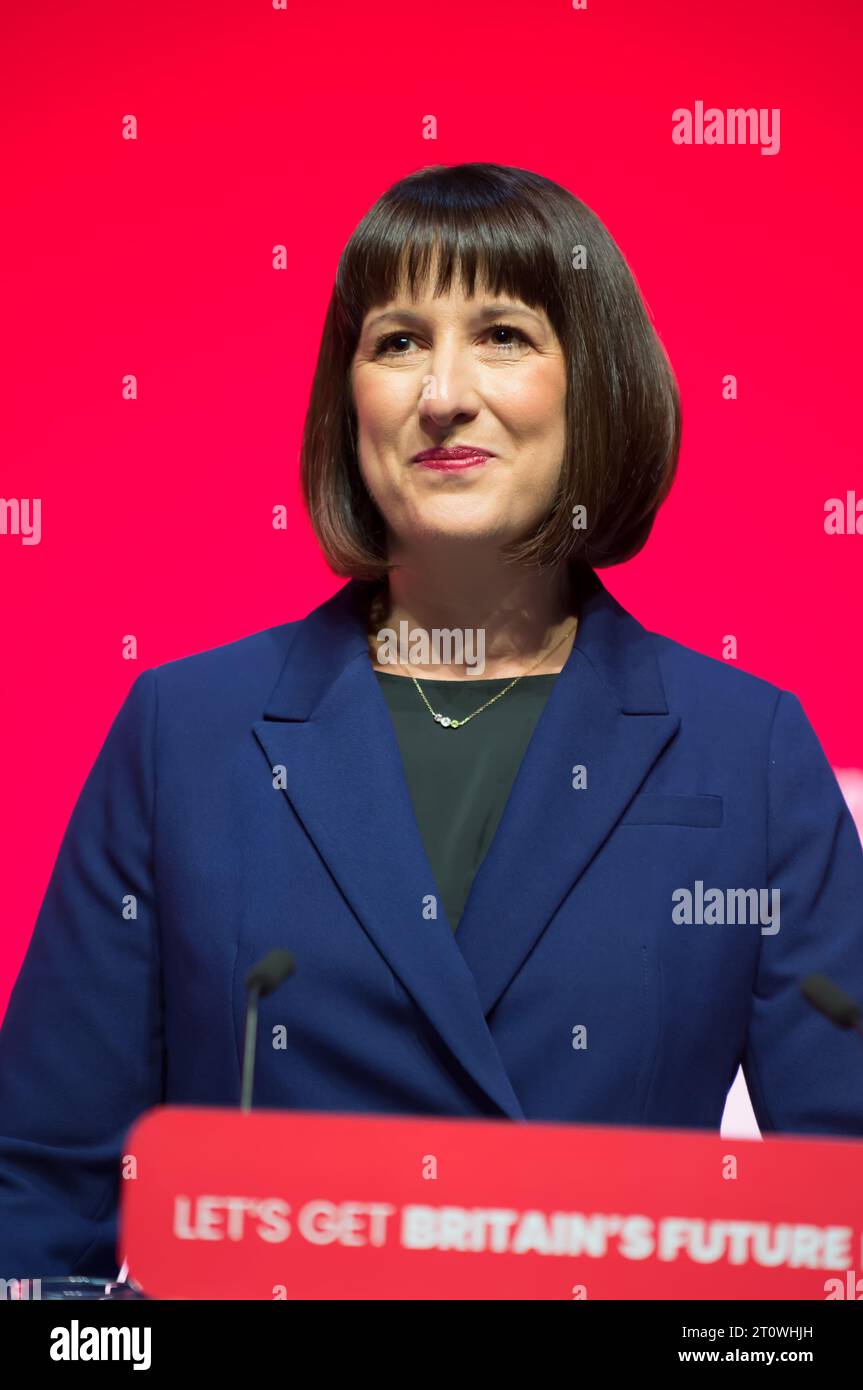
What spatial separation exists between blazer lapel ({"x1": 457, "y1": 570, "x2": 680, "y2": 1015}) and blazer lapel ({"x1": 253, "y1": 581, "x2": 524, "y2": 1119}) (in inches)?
1.6

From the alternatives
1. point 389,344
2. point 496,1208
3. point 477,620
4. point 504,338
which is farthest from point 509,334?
point 496,1208

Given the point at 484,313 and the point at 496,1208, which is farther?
→ the point at 484,313

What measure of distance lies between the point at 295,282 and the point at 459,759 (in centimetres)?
73

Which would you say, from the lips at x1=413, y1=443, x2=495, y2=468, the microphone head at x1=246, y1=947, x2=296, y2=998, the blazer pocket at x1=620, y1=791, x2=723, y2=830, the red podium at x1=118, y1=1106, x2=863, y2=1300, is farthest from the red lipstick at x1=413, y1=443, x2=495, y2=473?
the red podium at x1=118, y1=1106, x2=863, y2=1300

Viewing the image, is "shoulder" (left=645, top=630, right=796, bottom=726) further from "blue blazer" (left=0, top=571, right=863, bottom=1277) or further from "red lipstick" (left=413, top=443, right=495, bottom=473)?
"red lipstick" (left=413, top=443, right=495, bottom=473)

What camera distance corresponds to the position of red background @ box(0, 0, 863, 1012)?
1.94 metres

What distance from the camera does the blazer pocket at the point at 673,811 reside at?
5.01 ft

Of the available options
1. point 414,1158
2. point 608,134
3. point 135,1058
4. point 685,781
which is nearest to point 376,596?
point 685,781

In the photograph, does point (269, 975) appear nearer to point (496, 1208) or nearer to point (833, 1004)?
point (496, 1208)

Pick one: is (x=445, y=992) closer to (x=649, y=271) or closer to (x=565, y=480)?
(x=565, y=480)

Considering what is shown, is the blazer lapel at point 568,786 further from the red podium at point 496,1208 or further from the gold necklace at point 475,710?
the red podium at point 496,1208

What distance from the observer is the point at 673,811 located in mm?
1534
